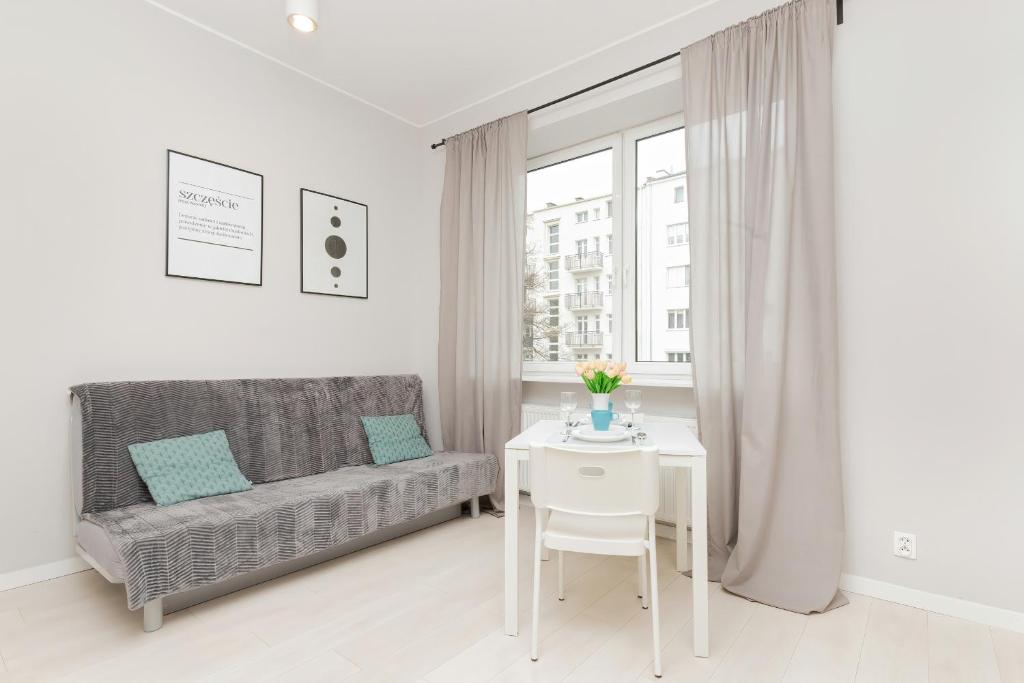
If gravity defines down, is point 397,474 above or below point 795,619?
above

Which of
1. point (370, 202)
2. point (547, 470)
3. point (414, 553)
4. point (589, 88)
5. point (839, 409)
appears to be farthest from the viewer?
point (370, 202)

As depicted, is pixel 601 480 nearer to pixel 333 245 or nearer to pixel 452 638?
pixel 452 638

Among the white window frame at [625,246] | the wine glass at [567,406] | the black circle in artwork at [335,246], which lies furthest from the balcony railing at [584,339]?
the black circle in artwork at [335,246]

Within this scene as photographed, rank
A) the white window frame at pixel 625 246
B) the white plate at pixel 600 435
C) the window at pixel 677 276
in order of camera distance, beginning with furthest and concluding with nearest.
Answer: the white window frame at pixel 625 246 < the window at pixel 677 276 < the white plate at pixel 600 435

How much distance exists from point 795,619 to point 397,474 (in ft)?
6.32

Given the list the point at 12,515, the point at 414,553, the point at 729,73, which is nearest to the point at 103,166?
the point at 12,515

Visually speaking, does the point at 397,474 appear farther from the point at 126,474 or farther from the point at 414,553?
the point at 126,474

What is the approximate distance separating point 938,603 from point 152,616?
9.74 feet

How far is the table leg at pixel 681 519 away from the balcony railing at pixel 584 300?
1.22 metres

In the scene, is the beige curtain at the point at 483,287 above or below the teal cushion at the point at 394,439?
above

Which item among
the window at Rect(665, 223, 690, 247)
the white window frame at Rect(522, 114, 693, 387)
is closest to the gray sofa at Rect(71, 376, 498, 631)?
the white window frame at Rect(522, 114, 693, 387)

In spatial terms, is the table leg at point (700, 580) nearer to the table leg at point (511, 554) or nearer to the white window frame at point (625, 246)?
the table leg at point (511, 554)

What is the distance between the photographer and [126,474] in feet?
7.53

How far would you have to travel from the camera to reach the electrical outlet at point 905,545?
6.79ft
